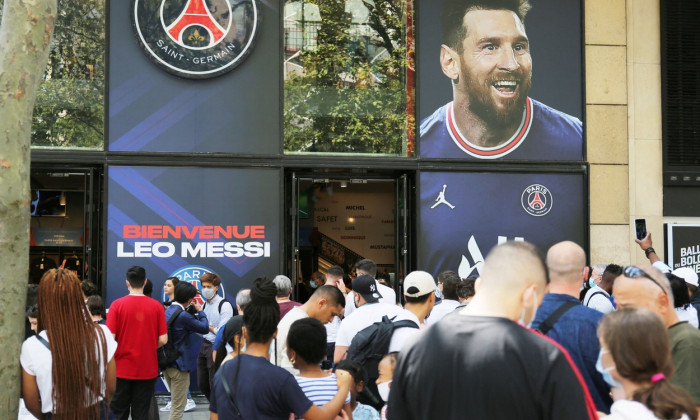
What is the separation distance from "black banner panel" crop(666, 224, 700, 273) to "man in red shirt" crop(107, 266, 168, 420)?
8.52m

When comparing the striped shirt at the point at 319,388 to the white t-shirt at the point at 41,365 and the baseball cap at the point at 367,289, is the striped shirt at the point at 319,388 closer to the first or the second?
the white t-shirt at the point at 41,365

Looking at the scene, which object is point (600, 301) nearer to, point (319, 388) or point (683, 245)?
point (319, 388)

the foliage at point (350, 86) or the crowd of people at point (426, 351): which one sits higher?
the foliage at point (350, 86)

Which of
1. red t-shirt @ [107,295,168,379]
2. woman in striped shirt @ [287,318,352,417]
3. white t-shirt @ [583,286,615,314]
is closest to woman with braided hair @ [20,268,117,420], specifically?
woman in striped shirt @ [287,318,352,417]

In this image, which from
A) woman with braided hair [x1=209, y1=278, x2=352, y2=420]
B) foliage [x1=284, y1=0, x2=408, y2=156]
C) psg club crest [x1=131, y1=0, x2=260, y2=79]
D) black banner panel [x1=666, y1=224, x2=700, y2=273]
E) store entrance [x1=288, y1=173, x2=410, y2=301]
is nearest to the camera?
woman with braided hair [x1=209, y1=278, x2=352, y2=420]

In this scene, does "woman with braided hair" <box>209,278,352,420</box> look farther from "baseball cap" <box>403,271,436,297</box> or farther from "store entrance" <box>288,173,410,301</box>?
"store entrance" <box>288,173,410,301</box>

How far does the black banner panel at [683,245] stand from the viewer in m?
13.1

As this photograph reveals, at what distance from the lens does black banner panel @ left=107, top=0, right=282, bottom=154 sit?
39.4ft

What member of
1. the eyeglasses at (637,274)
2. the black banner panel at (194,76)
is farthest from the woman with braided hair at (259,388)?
the black banner panel at (194,76)

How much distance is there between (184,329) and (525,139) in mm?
6426

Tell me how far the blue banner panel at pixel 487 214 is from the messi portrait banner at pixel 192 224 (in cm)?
236

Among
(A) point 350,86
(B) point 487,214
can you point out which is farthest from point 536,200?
(A) point 350,86

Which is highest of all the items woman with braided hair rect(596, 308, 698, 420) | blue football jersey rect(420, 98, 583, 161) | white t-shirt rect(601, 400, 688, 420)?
blue football jersey rect(420, 98, 583, 161)

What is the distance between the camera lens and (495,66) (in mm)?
12906
